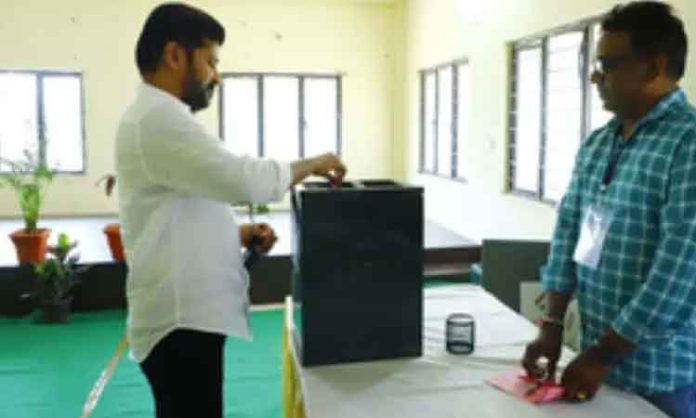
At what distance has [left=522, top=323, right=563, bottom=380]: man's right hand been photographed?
1.39m

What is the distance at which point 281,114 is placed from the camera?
28.4 feet

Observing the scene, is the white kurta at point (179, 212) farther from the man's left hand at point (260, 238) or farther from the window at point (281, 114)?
the window at point (281, 114)

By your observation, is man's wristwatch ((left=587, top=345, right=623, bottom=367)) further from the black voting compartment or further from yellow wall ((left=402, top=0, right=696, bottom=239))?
yellow wall ((left=402, top=0, right=696, bottom=239))

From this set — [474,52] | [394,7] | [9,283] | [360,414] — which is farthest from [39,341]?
[394,7]

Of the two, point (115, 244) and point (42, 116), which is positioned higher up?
point (42, 116)

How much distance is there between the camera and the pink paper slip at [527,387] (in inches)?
51.2

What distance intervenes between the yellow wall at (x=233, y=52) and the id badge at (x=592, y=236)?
733 centimetres

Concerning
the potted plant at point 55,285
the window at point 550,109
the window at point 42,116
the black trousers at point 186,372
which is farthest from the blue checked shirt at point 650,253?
the window at point 42,116

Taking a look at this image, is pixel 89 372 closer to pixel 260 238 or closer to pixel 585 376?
pixel 260 238

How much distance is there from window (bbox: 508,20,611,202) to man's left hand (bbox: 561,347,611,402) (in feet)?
9.78

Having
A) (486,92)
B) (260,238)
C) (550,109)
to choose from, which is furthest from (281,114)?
(260,238)

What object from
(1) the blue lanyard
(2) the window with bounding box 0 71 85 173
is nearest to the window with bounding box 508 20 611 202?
(1) the blue lanyard

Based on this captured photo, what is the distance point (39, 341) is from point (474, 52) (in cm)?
439

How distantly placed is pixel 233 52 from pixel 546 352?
299 inches
